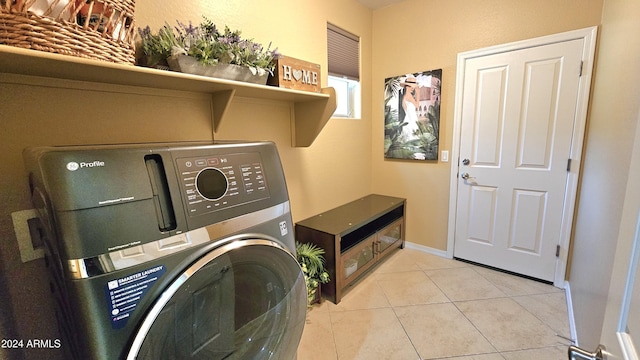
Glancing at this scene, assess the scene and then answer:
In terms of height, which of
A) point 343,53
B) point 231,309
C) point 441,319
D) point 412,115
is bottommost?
point 441,319

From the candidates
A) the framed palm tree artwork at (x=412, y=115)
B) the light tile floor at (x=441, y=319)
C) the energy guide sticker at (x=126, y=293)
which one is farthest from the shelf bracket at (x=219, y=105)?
the framed palm tree artwork at (x=412, y=115)

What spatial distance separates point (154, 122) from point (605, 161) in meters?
2.33

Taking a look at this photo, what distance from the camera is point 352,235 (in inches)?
94.2

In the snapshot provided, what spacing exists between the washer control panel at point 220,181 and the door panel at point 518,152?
7.34 ft

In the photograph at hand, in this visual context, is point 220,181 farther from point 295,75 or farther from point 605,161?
point 605,161

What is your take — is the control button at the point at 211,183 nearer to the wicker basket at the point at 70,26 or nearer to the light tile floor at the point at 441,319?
the wicker basket at the point at 70,26

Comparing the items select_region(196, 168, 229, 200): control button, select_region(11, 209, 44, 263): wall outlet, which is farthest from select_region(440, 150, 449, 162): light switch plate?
select_region(11, 209, 44, 263): wall outlet

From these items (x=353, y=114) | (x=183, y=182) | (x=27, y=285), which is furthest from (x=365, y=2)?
(x=27, y=285)

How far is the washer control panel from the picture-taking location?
78 cm

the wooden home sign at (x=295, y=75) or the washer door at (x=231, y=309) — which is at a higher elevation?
the wooden home sign at (x=295, y=75)

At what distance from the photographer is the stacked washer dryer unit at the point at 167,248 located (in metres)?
0.60

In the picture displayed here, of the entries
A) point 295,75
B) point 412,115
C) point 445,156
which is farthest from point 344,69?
point 445,156

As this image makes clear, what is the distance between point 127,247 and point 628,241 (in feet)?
3.51

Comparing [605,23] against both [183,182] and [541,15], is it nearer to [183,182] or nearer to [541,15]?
[541,15]
